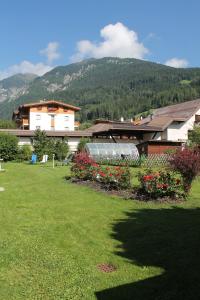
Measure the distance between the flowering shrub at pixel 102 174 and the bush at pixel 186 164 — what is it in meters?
2.27

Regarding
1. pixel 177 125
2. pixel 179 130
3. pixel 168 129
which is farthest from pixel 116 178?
pixel 179 130

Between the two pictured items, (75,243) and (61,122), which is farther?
(61,122)

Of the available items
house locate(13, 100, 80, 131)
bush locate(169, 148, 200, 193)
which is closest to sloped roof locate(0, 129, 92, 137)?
house locate(13, 100, 80, 131)

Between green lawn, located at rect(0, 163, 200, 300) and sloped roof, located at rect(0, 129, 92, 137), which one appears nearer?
green lawn, located at rect(0, 163, 200, 300)

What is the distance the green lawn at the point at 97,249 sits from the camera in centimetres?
571

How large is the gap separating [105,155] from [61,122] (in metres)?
38.0

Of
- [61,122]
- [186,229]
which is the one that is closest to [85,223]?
[186,229]

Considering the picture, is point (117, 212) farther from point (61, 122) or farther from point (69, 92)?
point (69, 92)

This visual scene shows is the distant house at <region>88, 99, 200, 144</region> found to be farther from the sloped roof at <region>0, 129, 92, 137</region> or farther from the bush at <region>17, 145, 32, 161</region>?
the bush at <region>17, 145, 32, 161</region>

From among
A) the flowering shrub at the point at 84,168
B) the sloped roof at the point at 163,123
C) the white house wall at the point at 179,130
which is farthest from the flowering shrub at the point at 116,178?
the white house wall at the point at 179,130

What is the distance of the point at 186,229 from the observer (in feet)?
29.4

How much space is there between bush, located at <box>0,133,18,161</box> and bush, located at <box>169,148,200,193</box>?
2574 cm

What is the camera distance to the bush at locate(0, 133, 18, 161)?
3609 cm

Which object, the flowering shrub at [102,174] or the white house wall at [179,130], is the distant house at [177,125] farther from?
the flowering shrub at [102,174]
